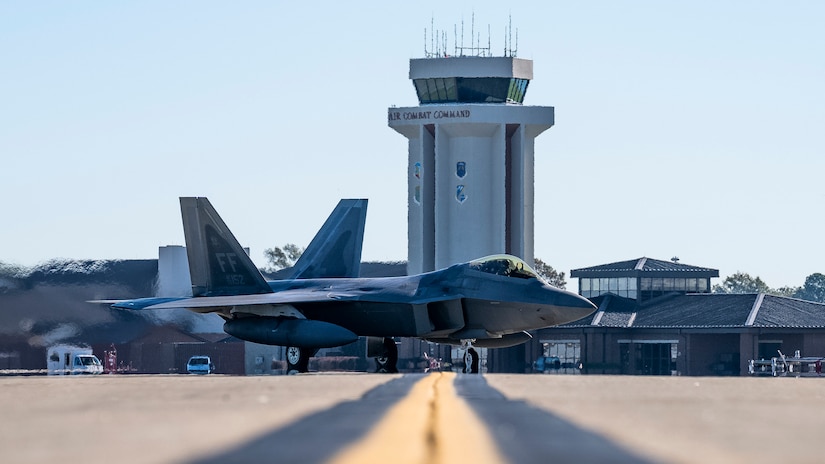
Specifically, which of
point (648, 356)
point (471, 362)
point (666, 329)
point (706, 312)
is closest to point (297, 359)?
point (471, 362)

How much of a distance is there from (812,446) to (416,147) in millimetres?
110152

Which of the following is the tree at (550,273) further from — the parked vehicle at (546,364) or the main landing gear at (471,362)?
the main landing gear at (471,362)

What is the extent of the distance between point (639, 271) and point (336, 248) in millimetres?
56778

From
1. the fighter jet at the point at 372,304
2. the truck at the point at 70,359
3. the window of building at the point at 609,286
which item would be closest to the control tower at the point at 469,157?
the window of building at the point at 609,286

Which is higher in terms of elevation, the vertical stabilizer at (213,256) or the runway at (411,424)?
the vertical stabilizer at (213,256)

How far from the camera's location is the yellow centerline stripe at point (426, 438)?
10406mm

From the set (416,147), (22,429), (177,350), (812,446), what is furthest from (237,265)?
(416,147)

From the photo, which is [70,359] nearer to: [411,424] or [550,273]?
[411,424]

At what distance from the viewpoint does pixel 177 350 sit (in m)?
94.4

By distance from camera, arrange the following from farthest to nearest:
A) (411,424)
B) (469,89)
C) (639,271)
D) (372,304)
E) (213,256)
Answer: (469,89)
(639,271)
(213,256)
(372,304)
(411,424)

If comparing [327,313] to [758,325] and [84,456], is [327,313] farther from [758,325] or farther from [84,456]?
[758,325]

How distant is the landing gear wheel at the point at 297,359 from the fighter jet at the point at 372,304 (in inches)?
1.1

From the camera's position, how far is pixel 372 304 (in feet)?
140

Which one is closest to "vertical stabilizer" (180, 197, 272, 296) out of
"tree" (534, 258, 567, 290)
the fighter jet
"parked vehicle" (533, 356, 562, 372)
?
the fighter jet
